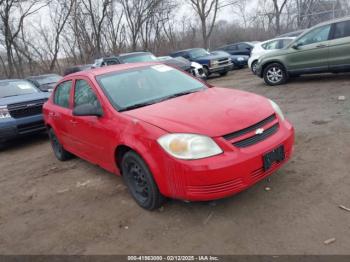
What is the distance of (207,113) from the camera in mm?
3334

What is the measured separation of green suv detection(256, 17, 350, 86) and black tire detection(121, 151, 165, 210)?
714 centimetres

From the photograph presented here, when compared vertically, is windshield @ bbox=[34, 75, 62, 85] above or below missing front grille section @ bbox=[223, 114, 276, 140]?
above

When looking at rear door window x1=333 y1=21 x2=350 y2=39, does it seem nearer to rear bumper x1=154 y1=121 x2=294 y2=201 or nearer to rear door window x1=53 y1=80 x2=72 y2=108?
rear bumper x1=154 y1=121 x2=294 y2=201

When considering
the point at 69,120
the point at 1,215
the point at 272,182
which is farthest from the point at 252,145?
the point at 1,215

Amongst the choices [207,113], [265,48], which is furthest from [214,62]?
[207,113]

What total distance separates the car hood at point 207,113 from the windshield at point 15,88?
5.95m

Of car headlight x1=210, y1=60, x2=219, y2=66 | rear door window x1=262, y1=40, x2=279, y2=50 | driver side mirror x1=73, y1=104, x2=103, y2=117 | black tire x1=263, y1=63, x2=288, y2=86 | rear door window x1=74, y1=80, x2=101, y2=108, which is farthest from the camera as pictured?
car headlight x1=210, y1=60, x2=219, y2=66

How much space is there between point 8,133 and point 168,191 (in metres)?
5.35

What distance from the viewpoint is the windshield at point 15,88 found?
8273 mm

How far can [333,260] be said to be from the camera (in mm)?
2545

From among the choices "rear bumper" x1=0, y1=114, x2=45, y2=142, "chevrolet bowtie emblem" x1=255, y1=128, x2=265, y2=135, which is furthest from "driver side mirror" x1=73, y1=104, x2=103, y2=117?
"rear bumper" x1=0, y1=114, x2=45, y2=142

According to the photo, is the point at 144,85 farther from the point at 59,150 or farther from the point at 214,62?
the point at 214,62

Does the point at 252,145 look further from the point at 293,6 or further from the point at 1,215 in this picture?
the point at 293,6

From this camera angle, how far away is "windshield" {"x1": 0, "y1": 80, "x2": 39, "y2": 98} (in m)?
8.27
